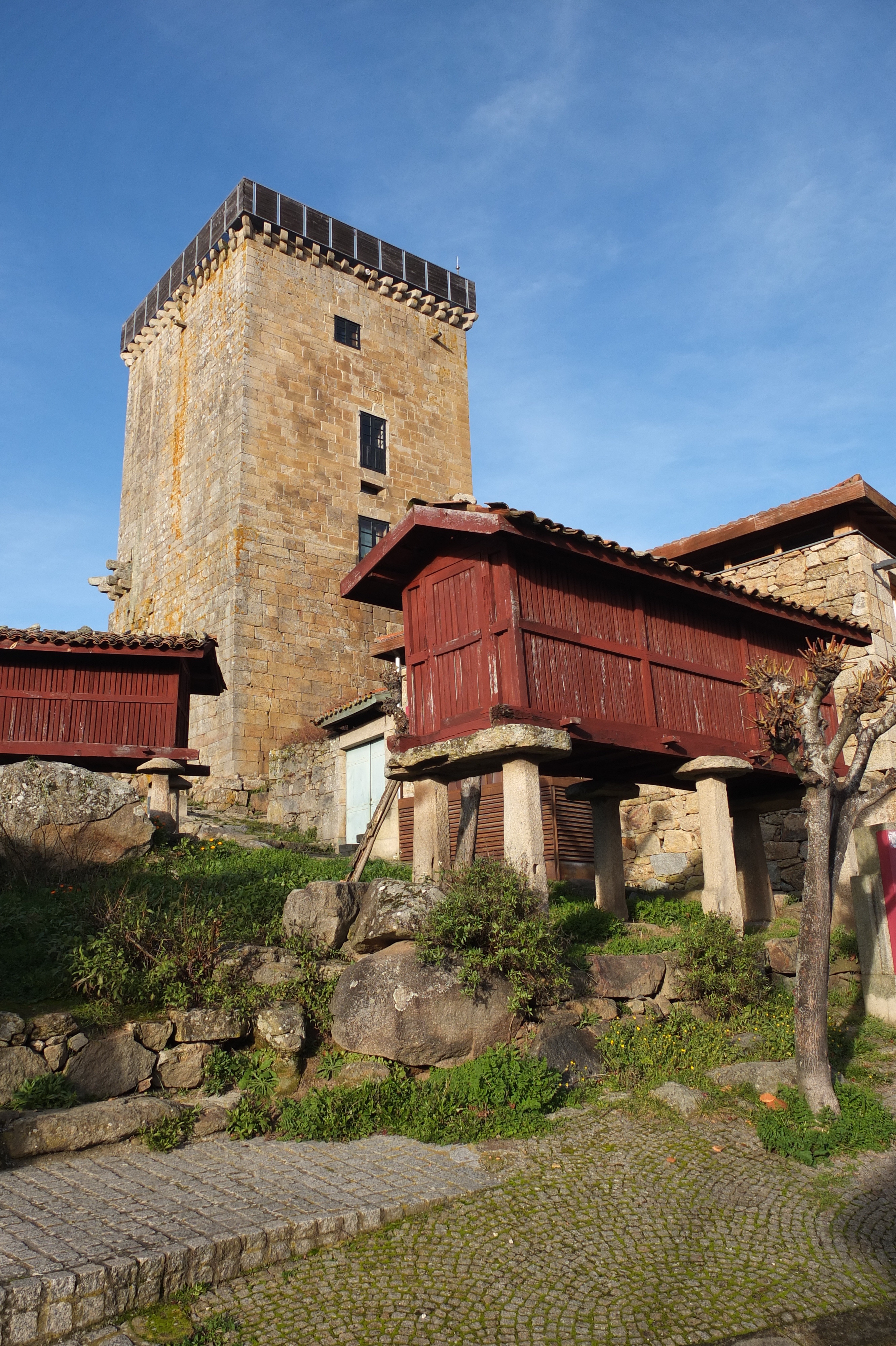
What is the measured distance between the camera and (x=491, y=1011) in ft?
26.5

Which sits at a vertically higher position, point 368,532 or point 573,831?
point 368,532

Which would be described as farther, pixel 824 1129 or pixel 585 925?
pixel 585 925

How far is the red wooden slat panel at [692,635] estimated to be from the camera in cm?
1112

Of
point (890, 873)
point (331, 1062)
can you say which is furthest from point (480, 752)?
point (890, 873)

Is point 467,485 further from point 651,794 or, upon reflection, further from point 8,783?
point 8,783

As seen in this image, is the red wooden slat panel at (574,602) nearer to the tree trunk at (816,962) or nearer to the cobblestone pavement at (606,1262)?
the tree trunk at (816,962)

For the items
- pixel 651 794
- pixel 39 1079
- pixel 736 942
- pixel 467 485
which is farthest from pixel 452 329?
pixel 39 1079

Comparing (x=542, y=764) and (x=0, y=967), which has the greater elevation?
(x=542, y=764)

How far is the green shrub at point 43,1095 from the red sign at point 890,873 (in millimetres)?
7546

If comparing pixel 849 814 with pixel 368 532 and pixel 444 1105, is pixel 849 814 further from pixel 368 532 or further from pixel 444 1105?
pixel 368 532

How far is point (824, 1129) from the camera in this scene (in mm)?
6996

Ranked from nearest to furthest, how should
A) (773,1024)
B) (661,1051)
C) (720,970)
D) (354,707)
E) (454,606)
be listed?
(661,1051) → (773,1024) → (720,970) → (454,606) → (354,707)

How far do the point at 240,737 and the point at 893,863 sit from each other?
14.4 m

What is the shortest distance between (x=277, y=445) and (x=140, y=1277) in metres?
20.7
